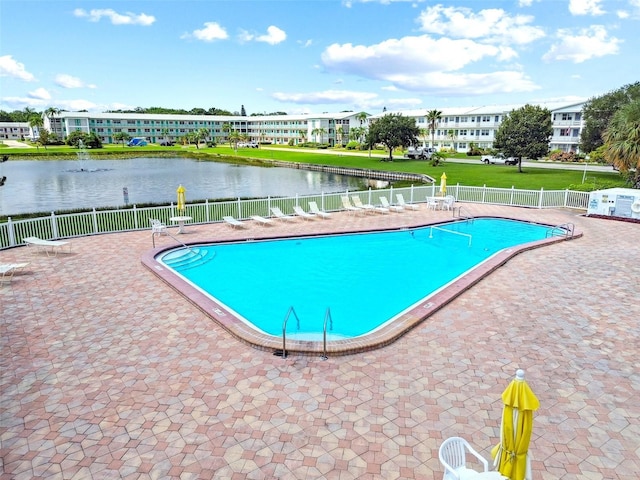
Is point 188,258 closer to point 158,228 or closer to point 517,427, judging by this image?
point 158,228

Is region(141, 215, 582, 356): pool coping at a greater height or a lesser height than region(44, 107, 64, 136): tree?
lesser

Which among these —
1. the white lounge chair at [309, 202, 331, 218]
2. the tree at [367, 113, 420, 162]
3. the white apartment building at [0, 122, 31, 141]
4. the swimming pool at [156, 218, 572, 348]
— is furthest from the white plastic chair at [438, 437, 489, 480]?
the white apartment building at [0, 122, 31, 141]

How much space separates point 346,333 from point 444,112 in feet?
263

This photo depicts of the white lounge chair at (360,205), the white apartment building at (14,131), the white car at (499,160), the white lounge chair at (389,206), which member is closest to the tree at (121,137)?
the white apartment building at (14,131)

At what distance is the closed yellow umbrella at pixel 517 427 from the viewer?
4.20 m

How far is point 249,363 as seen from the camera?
742 centimetres

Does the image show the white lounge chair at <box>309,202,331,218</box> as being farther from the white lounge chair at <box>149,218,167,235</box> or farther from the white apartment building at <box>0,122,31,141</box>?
the white apartment building at <box>0,122,31,141</box>

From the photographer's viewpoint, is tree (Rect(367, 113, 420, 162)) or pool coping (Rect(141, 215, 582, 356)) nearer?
pool coping (Rect(141, 215, 582, 356))

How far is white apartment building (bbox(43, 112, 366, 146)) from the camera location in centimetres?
11350

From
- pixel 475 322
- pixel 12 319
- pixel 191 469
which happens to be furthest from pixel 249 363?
pixel 12 319

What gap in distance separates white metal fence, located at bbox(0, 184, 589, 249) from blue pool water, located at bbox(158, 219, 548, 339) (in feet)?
12.1

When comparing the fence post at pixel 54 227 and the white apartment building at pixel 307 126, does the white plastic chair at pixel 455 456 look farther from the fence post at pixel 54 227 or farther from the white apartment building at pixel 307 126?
the white apartment building at pixel 307 126

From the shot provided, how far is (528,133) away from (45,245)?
139 ft

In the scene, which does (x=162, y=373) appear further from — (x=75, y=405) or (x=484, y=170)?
(x=484, y=170)
